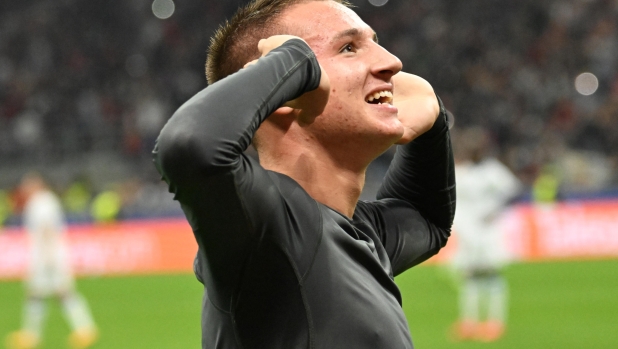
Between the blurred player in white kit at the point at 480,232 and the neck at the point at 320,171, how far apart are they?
810cm

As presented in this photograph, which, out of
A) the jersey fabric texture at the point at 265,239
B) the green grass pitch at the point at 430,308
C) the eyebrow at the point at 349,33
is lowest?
the green grass pitch at the point at 430,308

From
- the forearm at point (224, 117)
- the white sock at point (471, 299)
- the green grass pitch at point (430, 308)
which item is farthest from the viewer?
the white sock at point (471, 299)

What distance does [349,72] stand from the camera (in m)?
2.06

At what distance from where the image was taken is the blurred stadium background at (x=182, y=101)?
39.1 feet

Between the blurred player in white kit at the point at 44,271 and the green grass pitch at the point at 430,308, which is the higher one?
the blurred player in white kit at the point at 44,271

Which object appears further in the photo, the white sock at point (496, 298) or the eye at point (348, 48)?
the white sock at point (496, 298)

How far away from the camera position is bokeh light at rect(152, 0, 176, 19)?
2492 cm

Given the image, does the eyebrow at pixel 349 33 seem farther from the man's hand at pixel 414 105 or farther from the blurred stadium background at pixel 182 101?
the blurred stadium background at pixel 182 101

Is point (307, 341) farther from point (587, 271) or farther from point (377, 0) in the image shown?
point (377, 0)

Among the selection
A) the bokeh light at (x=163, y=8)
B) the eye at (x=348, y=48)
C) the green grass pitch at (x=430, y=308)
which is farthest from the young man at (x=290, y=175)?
the bokeh light at (x=163, y=8)

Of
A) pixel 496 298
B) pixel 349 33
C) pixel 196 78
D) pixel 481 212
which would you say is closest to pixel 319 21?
pixel 349 33

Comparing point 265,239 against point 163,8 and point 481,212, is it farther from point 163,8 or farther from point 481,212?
point 163,8

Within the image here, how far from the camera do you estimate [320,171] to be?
2.11 metres

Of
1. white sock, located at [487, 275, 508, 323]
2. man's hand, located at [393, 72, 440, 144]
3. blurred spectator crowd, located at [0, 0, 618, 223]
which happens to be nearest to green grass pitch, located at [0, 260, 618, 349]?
white sock, located at [487, 275, 508, 323]
